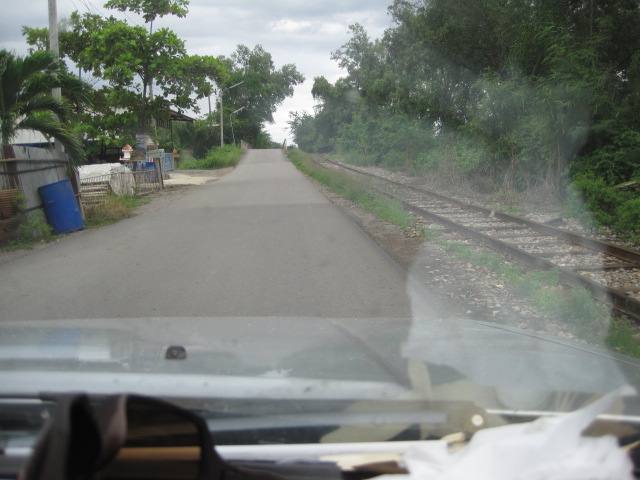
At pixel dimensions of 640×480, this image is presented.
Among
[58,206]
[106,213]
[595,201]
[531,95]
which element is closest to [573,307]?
[595,201]

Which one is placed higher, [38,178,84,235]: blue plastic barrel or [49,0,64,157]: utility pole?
[49,0,64,157]: utility pole

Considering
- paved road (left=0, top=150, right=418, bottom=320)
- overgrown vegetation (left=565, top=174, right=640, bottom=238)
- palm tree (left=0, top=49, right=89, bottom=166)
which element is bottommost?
paved road (left=0, top=150, right=418, bottom=320)

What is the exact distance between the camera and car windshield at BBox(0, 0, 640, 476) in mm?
1953

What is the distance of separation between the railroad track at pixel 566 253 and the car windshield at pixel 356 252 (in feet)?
0.17

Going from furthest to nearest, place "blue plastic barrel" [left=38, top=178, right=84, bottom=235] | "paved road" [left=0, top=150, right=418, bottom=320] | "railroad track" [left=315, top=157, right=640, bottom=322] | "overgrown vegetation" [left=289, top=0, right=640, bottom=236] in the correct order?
"overgrown vegetation" [left=289, top=0, right=640, bottom=236] → "blue plastic barrel" [left=38, top=178, right=84, bottom=235] → "railroad track" [left=315, top=157, right=640, bottom=322] → "paved road" [left=0, top=150, right=418, bottom=320]

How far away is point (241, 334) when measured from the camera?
2.95 m

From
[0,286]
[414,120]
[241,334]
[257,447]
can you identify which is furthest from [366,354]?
[414,120]

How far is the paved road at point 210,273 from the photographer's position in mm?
6391

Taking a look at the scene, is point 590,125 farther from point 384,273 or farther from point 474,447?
point 474,447

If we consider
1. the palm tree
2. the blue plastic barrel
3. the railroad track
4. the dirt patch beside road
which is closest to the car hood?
the dirt patch beside road

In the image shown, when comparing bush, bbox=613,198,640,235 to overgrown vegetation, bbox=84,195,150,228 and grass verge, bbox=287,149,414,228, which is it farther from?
overgrown vegetation, bbox=84,195,150,228

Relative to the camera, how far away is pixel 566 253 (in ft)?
29.7

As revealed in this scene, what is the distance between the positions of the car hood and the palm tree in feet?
34.3

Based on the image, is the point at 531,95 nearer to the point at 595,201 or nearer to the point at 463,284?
the point at 595,201
